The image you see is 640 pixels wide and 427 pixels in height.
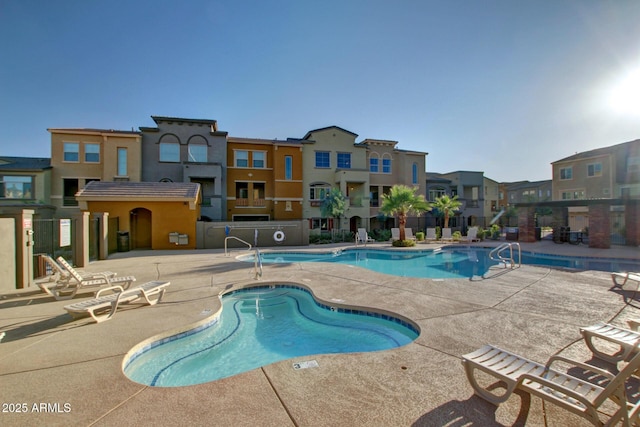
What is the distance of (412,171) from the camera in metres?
31.0

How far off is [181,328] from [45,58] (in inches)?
565

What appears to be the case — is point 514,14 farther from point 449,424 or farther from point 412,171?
point 412,171

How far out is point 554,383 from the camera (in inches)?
96.9

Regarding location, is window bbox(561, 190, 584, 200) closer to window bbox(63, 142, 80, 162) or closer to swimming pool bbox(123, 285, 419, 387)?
swimming pool bbox(123, 285, 419, 387)

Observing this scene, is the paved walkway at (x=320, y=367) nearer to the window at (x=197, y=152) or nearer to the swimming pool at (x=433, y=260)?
the swimming pool at (x=433, y=260)

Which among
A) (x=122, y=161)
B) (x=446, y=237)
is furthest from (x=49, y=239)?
(x=446, y=237)

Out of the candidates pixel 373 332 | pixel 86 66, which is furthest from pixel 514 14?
pixel 86 66

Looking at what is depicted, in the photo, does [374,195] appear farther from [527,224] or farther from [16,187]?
[16,187]

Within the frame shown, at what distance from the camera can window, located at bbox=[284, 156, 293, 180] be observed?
2670 cm

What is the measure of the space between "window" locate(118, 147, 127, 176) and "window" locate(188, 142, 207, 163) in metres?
5.03

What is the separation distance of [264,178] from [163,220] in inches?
422

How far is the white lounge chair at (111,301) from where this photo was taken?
17.0 ft

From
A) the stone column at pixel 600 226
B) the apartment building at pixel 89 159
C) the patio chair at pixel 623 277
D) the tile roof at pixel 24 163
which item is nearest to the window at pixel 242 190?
the apartment building at pixel 89 159

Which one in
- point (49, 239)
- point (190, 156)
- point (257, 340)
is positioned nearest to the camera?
point (257, 340)
